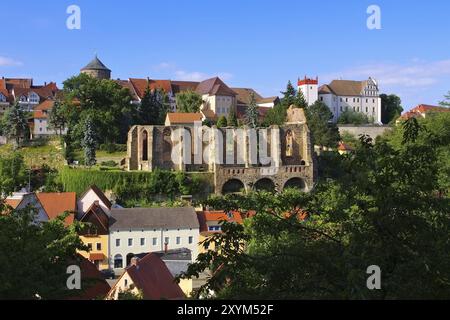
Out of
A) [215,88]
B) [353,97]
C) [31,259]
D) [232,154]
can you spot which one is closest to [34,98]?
[215,88]

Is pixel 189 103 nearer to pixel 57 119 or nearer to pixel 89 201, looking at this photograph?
pixel 57 119

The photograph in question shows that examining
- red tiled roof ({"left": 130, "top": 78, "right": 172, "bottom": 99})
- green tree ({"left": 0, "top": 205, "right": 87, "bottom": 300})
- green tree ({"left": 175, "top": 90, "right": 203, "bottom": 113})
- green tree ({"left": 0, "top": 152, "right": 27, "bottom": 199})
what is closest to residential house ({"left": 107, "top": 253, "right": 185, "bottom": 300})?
green tree ({"left": 0, "top": 205, "right": 87, "bottom": 300})

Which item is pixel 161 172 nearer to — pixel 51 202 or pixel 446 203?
pixel 51 202

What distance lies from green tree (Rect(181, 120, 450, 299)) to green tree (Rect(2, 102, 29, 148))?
210ft

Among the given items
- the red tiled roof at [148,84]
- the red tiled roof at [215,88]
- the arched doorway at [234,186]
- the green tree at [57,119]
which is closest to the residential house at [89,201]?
the arched doorway at [234,186]

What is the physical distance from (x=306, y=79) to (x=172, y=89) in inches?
824

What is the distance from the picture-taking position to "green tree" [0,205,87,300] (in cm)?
1038

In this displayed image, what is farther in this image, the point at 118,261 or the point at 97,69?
the point at 97,69

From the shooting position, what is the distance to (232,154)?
58.8 m

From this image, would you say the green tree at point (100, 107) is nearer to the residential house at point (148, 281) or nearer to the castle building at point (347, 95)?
the castle building at point (347, 95)

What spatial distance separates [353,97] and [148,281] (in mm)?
83401

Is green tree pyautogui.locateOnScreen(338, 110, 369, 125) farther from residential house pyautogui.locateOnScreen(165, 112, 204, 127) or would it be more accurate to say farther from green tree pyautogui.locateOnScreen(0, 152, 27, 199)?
green tree pyautogui.locateOnScreen(0, 152, 27, 199)

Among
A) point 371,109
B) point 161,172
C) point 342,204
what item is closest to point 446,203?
point 342,204

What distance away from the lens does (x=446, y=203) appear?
910 centimetres
